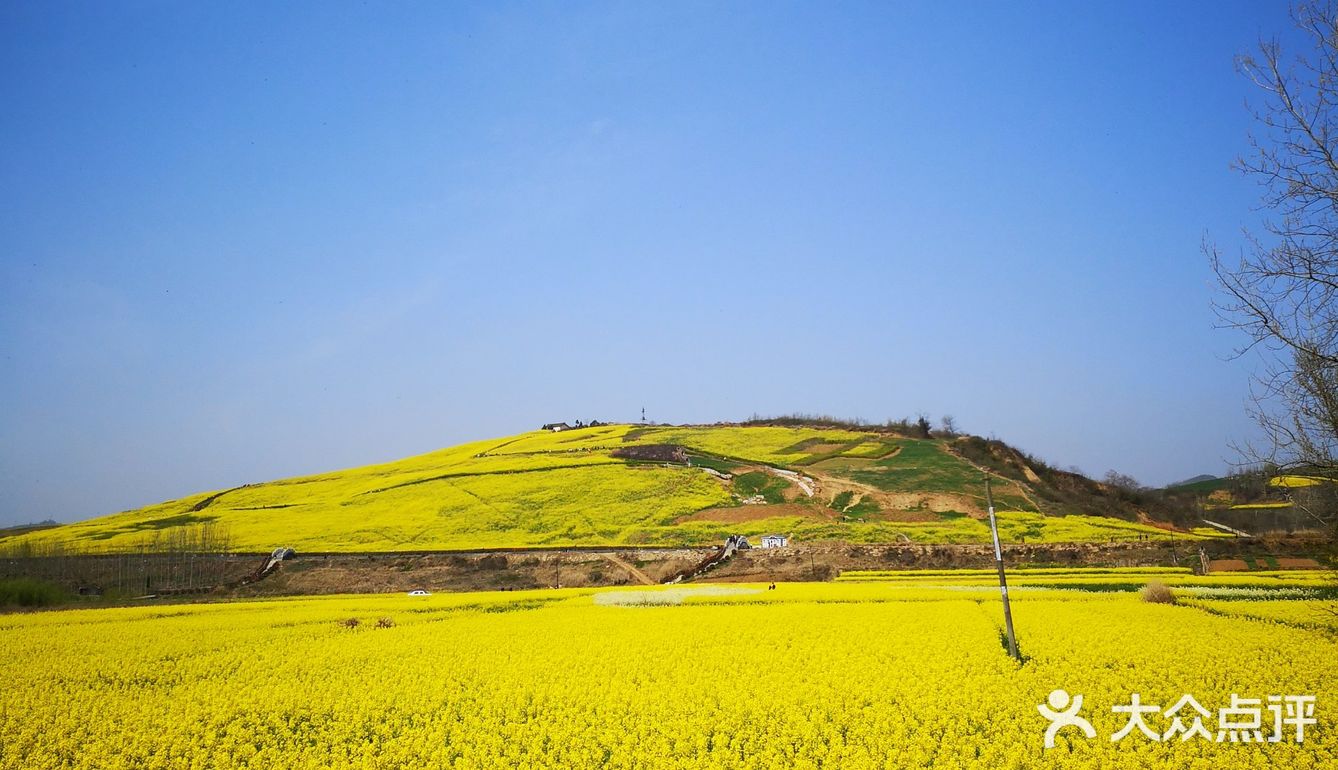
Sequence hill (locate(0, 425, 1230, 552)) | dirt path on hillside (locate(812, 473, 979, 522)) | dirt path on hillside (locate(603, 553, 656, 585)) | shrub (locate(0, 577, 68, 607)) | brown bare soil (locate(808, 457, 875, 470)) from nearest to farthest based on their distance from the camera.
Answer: shrub (locate(0, 577, 68, 607)) < dirt path on hillside (locate(603, 553, 656, 585)) < hill (locate(0, 425, 1230, 552)) < dirt path on hillside (locate(812, 473, 979, 522)) < brown bare soil (locate(808, 457, 875, 470))

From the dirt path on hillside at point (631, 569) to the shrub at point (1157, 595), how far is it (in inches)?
892

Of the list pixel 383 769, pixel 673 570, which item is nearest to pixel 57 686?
pixel 383 769

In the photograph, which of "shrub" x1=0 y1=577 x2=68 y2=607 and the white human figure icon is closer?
the white human figure icon

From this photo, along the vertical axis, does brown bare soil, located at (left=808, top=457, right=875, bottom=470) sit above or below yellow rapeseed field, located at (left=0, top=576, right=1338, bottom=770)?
above

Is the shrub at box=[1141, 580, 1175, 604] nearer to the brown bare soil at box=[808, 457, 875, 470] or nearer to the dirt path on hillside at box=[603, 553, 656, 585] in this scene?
the dirt path on hillside at box=[603, 553, 656, 585]

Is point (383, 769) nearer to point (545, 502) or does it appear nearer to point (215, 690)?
point (215, 690)

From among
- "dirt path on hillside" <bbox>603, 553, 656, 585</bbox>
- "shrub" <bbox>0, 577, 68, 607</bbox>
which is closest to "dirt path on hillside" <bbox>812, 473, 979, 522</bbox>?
"dirt path on hillside" <bbox>603, 553, 656, 585</bbox>

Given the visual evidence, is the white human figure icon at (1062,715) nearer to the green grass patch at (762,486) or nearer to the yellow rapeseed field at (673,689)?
the yellow rapeseed field at (673,689)

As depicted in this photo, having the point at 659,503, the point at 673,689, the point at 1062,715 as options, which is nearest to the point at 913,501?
the point at 659,503

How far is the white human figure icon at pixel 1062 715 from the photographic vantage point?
11.0 m

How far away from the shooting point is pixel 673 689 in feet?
45.1

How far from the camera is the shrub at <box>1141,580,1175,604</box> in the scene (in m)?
22.1

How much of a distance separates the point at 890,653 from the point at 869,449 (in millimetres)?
60972

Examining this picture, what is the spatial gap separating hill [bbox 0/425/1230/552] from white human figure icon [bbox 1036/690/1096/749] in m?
35.8
